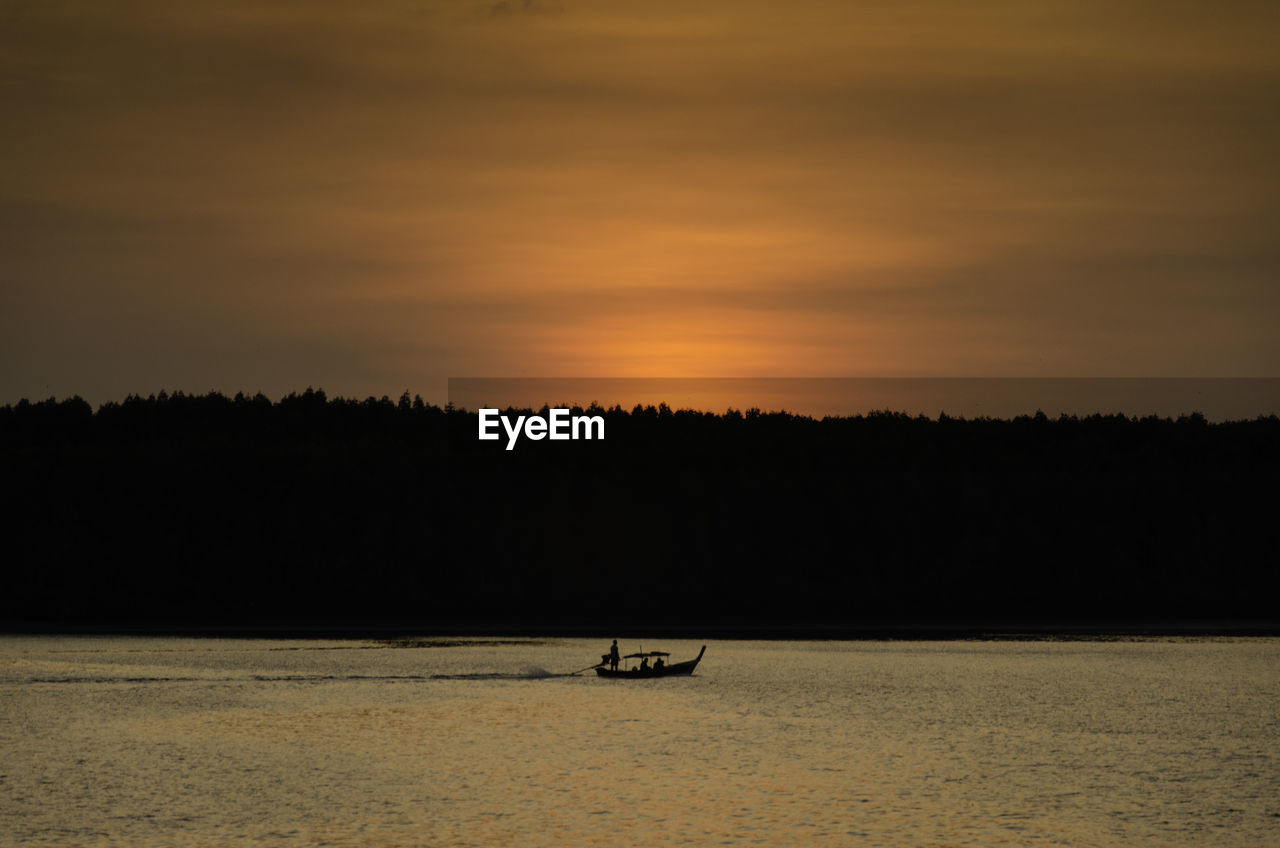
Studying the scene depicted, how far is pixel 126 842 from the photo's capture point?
3247 cm

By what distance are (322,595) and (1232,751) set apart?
252 ft

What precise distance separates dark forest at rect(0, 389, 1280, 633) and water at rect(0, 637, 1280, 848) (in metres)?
32.1

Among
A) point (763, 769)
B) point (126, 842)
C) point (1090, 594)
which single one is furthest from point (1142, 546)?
point (126, 842)

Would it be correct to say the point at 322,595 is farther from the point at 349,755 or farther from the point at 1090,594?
the point at 349,755

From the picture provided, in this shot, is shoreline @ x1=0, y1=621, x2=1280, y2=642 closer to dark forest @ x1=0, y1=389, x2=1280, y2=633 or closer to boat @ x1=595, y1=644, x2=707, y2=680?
dark forest @ x1=0, y1=389, x2=1280, y2=633

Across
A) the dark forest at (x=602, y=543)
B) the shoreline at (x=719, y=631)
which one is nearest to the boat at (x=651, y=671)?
the shoreline at (x=719, y=631)

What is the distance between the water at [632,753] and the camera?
113 ft

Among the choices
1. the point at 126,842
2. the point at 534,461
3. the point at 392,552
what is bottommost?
the point at 126,842

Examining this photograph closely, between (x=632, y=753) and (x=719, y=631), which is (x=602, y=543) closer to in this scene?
(x=719, y=631)

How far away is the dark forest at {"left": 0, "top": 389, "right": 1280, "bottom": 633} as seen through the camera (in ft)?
364

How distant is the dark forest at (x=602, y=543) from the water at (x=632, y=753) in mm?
32109

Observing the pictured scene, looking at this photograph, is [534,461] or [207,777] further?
[534,461]

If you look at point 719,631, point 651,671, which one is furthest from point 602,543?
point 651,671

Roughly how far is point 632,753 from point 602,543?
73.2 meters
